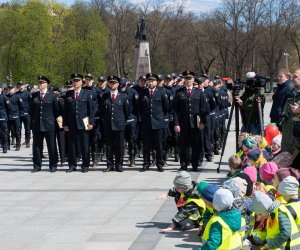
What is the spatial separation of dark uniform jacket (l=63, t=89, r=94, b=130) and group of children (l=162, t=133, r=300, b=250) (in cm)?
501

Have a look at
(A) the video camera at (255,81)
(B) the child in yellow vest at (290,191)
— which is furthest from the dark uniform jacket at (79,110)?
(B) the child in yellow vest at (290,191)

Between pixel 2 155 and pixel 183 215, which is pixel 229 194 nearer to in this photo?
pixel 183 215

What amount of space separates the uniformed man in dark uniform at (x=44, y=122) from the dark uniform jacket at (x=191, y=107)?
2.62 m

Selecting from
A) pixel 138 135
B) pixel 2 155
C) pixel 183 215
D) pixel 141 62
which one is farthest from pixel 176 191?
pixel 141 62

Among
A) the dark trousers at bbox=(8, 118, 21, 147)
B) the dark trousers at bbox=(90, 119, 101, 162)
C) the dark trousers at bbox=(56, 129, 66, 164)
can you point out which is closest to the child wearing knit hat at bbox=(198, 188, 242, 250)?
the dark trousers at bbox=(90, 119, 101, 162)

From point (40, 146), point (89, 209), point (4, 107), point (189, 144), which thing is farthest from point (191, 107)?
point (4, 107)

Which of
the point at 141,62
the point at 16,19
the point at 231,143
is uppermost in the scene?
the point at 16,19

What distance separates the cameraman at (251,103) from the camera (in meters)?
11.1

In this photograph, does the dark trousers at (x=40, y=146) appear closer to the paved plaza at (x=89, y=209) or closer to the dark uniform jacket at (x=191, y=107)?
the paved plaza at (x=89, y=209)

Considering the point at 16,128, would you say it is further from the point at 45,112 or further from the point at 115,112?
the point at 115,112

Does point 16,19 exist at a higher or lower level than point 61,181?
higher

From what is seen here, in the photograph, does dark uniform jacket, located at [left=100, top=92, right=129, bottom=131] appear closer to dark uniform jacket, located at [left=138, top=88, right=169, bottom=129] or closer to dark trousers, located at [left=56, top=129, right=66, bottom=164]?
dark uniform jacket, located at [left=138, top=88, right=169, bottom=129]

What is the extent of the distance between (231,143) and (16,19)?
53771 millimetres

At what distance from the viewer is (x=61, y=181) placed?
11.9 metres
